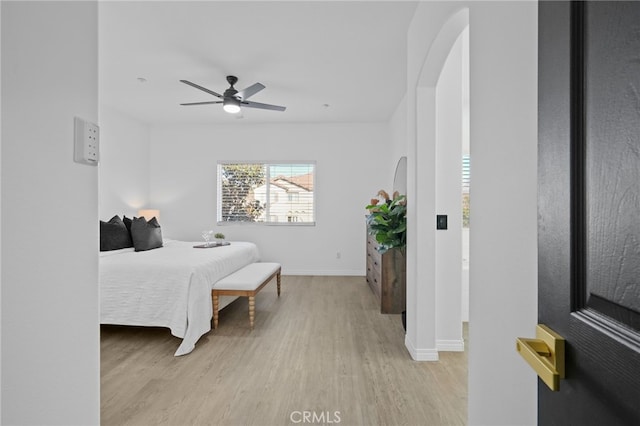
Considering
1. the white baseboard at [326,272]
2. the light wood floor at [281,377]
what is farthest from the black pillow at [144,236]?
the white baseboard at [326,272]

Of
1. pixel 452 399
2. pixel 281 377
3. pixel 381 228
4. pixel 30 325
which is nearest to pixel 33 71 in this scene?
pixel 30 325

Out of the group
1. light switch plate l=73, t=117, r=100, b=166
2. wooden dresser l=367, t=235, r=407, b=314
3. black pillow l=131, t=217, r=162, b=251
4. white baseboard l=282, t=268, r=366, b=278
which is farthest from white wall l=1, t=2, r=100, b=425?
white baseboard l=282, t=268, r=366, b=278

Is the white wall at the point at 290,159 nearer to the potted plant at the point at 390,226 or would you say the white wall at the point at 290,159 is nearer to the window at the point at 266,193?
the window at the point at 266,193

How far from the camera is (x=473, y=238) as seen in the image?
4.57 feet

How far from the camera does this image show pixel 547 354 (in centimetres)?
56

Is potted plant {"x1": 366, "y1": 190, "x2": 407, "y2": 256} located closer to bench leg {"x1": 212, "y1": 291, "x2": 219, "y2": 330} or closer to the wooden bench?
the wooden bench

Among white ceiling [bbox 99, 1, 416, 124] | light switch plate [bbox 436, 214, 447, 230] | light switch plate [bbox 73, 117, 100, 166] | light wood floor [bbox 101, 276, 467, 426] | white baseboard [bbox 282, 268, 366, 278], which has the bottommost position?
light wood floor [bbox 101, 276, 467, 426]

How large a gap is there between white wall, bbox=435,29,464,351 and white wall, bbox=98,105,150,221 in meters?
4.57

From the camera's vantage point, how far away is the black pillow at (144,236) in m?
3.86

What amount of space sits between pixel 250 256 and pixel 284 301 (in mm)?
757

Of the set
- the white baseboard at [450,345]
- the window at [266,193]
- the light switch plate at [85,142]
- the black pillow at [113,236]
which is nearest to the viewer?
the light switch plate at [85,142]

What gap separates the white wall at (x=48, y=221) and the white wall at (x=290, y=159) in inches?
190

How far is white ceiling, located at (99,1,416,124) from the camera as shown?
2.54 metres

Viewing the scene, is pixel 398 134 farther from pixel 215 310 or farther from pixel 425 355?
pixel 215 310
